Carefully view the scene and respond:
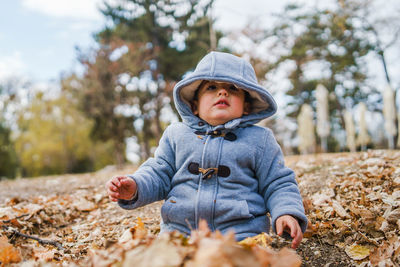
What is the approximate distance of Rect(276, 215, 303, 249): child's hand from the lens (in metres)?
1.74

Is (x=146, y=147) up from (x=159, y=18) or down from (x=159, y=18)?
down

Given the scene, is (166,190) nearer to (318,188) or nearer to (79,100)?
(318,188)

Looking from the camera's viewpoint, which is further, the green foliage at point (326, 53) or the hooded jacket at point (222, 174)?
the green foliage at point (326, 53)

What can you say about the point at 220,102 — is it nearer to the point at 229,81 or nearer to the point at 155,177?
the point at 229,81

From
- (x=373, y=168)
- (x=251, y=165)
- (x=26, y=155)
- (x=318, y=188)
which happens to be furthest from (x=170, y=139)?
(x=26, y=155)

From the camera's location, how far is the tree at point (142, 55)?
1830 cm

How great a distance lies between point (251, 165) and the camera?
2.12 m

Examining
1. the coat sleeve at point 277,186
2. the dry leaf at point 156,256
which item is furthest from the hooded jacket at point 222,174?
the dry leaf at point 156,256

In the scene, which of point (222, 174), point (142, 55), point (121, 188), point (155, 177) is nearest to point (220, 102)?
point (222, 174)

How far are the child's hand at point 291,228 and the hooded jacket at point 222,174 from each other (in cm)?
3

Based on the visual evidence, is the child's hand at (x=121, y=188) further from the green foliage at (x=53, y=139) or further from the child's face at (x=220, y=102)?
the green foliage at (x=53, y=139)

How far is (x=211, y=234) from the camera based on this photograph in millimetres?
1236

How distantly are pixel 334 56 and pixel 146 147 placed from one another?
12921 mm

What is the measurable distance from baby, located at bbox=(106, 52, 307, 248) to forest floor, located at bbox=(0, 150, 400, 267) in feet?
0.65
